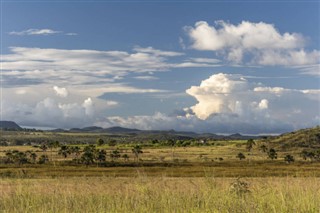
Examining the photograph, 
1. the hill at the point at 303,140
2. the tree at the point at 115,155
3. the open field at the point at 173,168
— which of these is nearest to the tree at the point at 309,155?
the open field at the point at 173,168

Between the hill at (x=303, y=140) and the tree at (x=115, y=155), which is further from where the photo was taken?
the hill at (x=303, y=140)

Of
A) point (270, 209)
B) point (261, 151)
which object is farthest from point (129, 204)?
point (261, 151)

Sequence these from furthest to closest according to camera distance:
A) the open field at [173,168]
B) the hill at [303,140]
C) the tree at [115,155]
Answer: the hill at [303,140] → the tree at [115,155] → the open field at [173,168]

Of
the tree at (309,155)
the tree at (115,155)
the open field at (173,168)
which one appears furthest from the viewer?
the tree at (115,155)

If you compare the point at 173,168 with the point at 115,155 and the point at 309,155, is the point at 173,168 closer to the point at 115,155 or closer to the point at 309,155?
the point at 115,155

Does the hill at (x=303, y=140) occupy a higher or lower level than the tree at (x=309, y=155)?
higher

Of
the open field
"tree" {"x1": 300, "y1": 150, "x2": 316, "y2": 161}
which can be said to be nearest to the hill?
the open field

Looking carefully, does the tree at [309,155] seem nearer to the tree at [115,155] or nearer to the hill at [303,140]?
the hill at [303,140]

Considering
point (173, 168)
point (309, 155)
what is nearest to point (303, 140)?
point (309, 155)

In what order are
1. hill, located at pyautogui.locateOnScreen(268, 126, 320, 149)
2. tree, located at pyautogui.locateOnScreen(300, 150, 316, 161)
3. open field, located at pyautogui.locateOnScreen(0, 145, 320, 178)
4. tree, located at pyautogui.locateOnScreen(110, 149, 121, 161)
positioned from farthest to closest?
hill, located at pyautogui.locateOnScreen(268, 126, 320, 149), tree, located at pyautogui.locateOnScreen(110, 149, 121, 161), tree, located at pyautogui.locateOnScreen(300, 150, 316, 161), open field, located at pyautogui.locateOnScreen(0, 145, 320, 178)

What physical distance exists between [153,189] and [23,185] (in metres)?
3.51

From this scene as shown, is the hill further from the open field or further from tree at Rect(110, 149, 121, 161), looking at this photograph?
tree at Rect(110, 149, 121, 161)

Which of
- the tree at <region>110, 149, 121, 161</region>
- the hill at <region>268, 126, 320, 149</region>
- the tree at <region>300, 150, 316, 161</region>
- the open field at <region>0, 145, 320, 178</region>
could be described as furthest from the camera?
the hill at <region>268, 126, 320, 149</region>

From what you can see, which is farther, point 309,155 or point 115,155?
point 115,155
